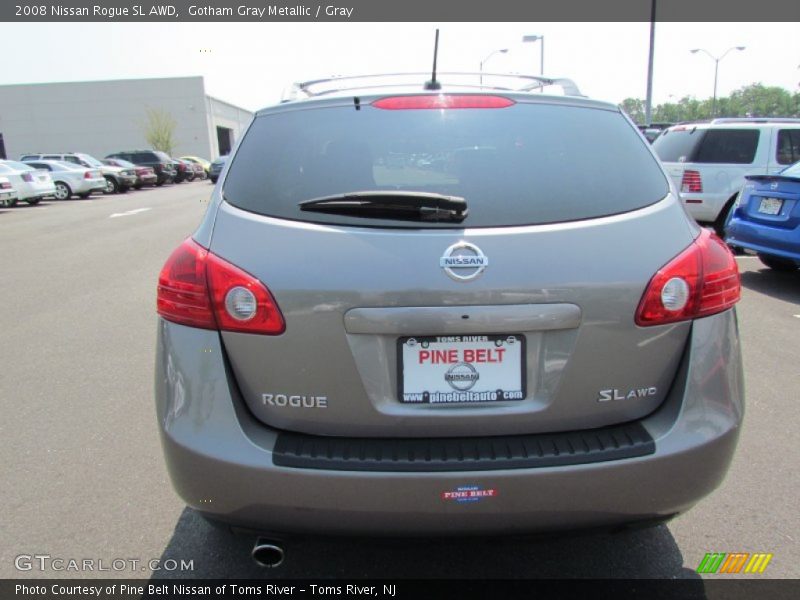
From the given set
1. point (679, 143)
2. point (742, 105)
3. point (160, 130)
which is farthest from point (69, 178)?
point (742, 105)

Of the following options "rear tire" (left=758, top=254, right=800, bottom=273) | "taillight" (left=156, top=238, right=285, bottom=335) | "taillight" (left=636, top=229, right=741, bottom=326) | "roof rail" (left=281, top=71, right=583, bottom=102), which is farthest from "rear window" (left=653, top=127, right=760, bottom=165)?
"taillight" (left=156, top=238, right=285, bottom=335)

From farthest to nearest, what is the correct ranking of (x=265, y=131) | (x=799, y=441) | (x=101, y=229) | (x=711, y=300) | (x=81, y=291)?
1. (x=101, y=229)
2. (x=81, y=291)
3. (x=799, y=441)
4. (x=265, y=131)
5. (x=711, y=300)

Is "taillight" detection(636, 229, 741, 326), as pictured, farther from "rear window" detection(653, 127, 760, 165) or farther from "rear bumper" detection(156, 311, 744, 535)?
"rear window" detection(653, 127, 760, 165)

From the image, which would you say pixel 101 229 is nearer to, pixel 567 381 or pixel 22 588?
pixel 22 588

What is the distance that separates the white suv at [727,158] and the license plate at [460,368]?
32.5 feet

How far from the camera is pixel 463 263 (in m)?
1.95

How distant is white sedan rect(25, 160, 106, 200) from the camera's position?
82.6 ft

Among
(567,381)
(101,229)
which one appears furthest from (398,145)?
(101,229)

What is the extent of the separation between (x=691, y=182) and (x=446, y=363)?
10258 mm

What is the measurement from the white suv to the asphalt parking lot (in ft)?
16.1

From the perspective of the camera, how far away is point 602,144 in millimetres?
2330

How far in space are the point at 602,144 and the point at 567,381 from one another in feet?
2.98

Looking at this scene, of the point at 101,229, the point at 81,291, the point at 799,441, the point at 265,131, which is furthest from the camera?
the point at 101,229

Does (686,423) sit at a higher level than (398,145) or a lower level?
lower
